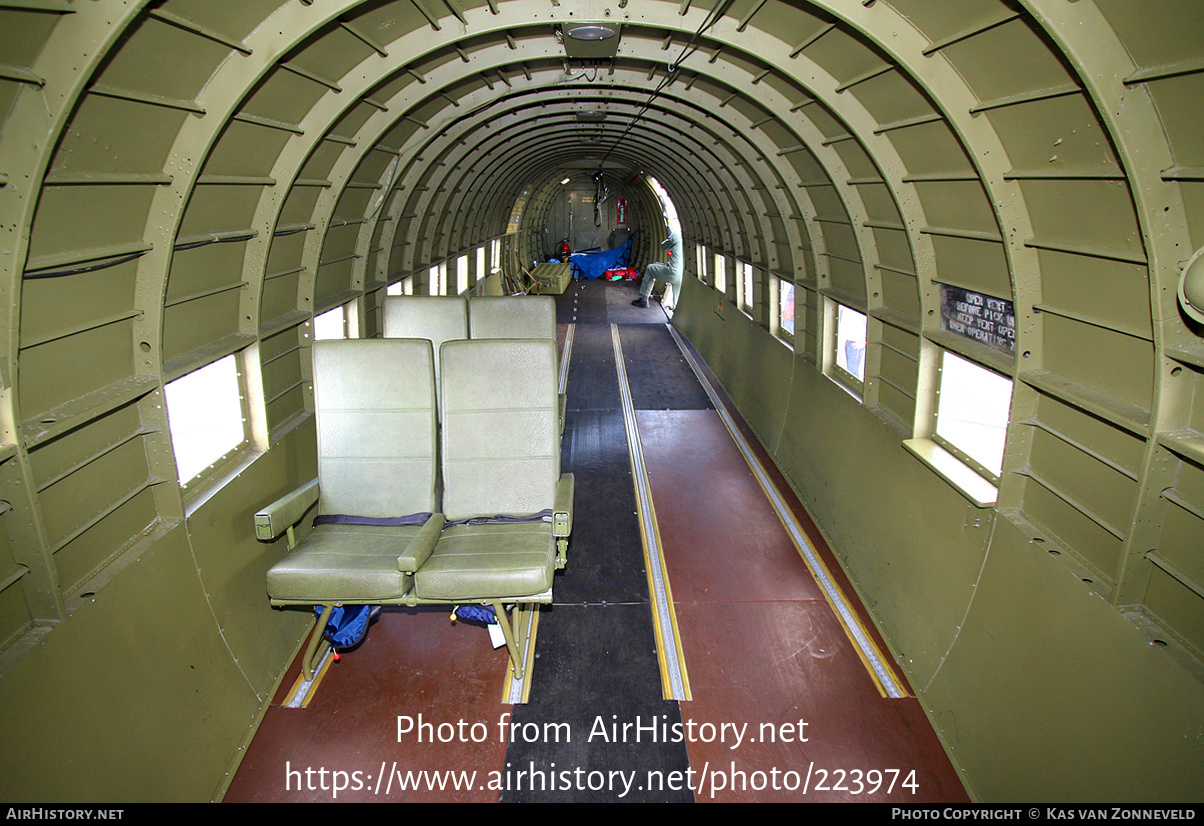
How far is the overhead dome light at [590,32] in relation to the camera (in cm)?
494

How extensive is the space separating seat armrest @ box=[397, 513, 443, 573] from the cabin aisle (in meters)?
0.90

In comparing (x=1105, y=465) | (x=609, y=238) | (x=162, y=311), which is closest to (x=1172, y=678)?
(x=1105, y=465)

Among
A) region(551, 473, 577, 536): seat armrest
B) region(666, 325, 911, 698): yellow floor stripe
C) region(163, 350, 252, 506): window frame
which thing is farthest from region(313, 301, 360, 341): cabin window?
region(666, 325, 911, 698): yellow floor stripe

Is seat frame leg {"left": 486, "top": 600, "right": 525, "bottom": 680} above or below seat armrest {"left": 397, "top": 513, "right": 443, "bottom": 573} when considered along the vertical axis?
below

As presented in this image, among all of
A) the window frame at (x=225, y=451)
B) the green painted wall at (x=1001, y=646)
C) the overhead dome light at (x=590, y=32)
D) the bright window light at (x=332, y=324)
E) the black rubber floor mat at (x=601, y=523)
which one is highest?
the overhead dome light at (x=590, y=32)

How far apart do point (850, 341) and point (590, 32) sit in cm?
384

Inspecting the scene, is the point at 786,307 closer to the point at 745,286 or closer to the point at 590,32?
the point at 745,286

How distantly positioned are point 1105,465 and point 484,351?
3.60 metres

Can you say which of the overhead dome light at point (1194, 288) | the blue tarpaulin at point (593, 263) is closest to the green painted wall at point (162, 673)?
the overhead dome light at point (1194, 288)

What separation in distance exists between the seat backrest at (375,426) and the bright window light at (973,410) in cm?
362

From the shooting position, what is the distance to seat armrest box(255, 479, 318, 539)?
412 centimetres

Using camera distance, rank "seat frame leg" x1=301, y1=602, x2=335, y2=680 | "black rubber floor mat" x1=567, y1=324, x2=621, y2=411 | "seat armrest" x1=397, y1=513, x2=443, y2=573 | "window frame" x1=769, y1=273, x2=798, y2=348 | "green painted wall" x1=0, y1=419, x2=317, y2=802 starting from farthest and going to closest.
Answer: "black rubber floor mat" x1=567, y1=324, x2=621, y2=411, "window frame" x1=769, y1=273, x2=798, y2=348, "seat frame leg" x1=301, y1=602, x2=335, y2=680, "seat armrest" x1=397, y1=513, x2=443, y2=573, "green painted wall" x1=0, y1=419, x2=317, y2=802

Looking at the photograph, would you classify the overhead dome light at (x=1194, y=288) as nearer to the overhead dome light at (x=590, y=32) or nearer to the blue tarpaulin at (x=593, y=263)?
the overhead dome light at (x=590, y=32)

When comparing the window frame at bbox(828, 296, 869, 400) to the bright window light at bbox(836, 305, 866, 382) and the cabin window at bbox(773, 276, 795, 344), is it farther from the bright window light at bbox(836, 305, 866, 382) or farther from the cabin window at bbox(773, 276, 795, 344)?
the cabin window at bbox(773, 276, 795, 344)
